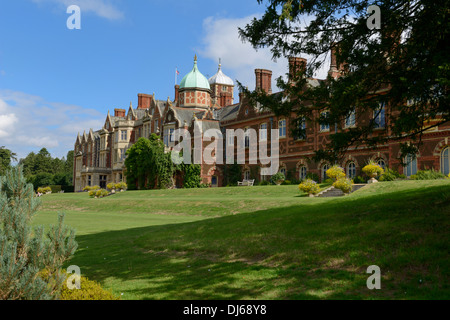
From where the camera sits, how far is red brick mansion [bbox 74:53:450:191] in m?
26.7

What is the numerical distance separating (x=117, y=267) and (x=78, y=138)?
7857cm

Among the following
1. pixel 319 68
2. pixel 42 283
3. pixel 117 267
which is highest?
pixel 319 68

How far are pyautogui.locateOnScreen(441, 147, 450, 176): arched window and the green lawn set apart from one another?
1508 centimetres

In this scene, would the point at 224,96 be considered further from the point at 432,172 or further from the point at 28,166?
the point at 28,166

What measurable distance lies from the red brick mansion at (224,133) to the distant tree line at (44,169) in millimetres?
5821

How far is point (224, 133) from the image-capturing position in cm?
4797

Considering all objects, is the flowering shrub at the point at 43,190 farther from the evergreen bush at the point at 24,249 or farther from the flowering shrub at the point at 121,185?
the evergreen bush at the point at 24,249

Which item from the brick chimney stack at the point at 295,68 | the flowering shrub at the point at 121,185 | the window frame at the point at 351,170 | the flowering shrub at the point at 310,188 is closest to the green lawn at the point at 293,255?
the brick chimney stack at the point at 295,68

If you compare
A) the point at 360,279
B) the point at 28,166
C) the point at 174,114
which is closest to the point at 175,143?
the point at 174,114

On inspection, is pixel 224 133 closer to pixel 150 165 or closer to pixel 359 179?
pixel 150 165

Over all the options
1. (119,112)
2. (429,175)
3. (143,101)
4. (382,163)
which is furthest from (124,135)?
(429,175)

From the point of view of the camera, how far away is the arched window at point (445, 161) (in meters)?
25.9

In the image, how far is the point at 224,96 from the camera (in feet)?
191

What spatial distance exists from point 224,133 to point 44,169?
69.6 m
